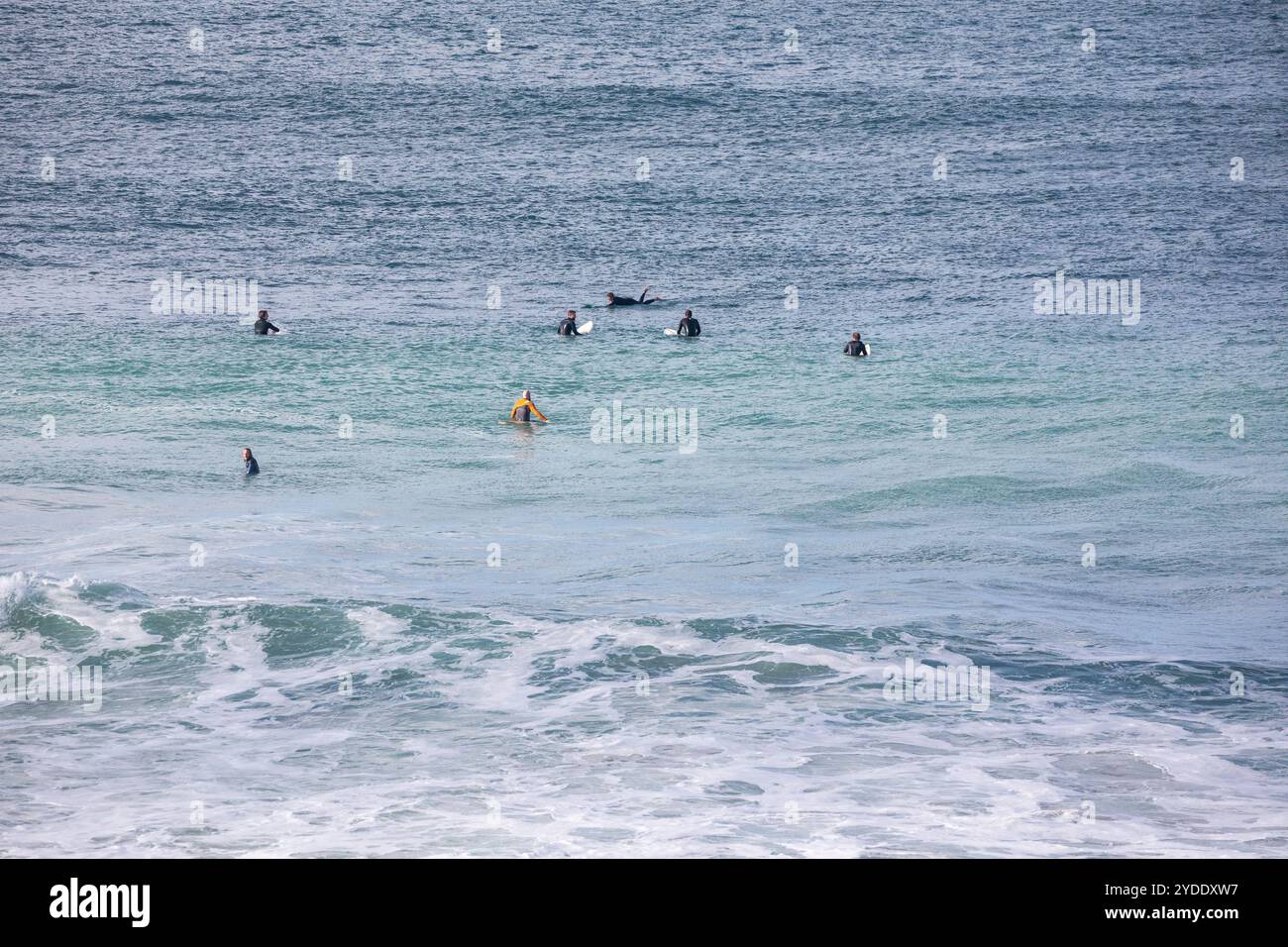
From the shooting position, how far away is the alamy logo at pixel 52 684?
19.9 m

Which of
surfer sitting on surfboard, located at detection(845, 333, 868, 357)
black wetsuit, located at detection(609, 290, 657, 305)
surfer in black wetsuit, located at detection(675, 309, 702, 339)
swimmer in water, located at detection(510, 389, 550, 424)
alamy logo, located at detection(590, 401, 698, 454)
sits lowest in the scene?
alamy logo, located at detection(590, 401, 698, 454)

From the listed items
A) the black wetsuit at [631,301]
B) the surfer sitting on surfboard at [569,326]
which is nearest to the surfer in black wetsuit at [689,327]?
the surfer sitting on surfboard at [569,326]

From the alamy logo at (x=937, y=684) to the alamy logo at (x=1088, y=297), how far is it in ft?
105

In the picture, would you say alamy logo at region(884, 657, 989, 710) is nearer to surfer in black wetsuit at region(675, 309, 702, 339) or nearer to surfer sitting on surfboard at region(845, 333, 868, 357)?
surfer sitting on surfboard at region(845, 333, 868, 357)

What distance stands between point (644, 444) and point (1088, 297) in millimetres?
24203

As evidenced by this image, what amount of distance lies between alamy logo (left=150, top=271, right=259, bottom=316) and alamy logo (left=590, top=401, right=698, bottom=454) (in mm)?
17973

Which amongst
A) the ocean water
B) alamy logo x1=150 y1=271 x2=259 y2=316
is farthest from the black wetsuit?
alamy logo x1=150 y1=271 x2=259 y2=316

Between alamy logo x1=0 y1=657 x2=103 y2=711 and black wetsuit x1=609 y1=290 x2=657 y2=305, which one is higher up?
black wetsuit x1=609 y1=290 x2=657 y2=305

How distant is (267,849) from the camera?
1505 cm

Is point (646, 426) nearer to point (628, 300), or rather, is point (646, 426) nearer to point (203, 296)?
point (628, 300)

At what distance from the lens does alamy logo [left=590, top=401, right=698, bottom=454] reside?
36.7 metres

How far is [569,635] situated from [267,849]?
7.79m

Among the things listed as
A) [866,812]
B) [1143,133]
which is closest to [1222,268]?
[1143,133]

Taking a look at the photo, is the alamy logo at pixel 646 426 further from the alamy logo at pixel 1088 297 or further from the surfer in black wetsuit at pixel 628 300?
the alamy logo at pixel 1088 297
